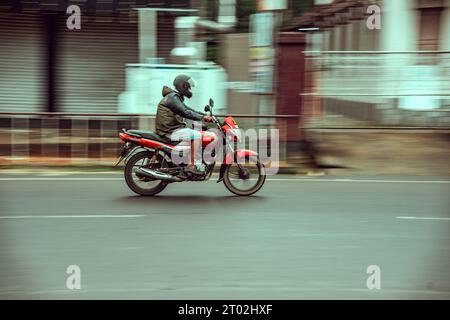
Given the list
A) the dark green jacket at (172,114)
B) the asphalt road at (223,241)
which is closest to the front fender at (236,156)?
the asphalt road at (223,241)

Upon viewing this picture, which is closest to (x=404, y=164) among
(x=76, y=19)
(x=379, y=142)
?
(x=379, y=142)

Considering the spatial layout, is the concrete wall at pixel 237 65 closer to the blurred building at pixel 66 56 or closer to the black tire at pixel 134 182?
the blurred building at pixel 66 56

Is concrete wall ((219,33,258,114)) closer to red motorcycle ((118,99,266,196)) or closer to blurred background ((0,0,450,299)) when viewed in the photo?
blurred background ((0,0,450,299))

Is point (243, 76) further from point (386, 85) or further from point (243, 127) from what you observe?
point (386, 85)

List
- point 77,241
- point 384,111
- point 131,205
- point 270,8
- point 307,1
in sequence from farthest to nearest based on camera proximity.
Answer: point 307,1 → point 270,8 → point 384,111 → point 131,205 → point 77,241

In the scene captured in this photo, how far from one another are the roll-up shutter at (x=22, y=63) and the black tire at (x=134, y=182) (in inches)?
320

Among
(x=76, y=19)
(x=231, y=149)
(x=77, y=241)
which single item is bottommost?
(x=77, y=241)

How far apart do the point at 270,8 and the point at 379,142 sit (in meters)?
3.95

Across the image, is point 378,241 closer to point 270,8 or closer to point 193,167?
point 193,167

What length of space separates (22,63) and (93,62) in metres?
1.66

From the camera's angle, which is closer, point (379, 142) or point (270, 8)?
point (379, 142)

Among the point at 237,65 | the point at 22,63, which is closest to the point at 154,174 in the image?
the point at 237,65

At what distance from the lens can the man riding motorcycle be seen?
383 inches

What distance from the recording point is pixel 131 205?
368 inches
